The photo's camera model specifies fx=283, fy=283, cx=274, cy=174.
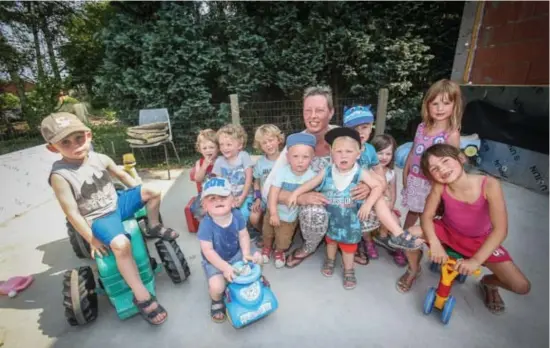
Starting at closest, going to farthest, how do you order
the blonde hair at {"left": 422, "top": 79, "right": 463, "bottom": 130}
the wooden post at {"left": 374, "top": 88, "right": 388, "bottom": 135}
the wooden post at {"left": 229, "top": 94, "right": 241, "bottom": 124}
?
the blonde hair at {"left": 422, "top": 79, "right": 463, "bottom": 130}
the wooden post at {"left": 229, "top": 94, "right": 241, "bottom": 124}
the wooden post at {"left": 374, "top": 88, "right": 388, "bottom": 135}

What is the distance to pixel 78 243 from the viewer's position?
2.51 m

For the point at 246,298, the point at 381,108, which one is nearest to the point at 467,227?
the point at 246,298

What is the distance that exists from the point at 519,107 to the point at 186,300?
5.07m

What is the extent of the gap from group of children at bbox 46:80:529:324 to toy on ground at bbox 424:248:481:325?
0.20 ft

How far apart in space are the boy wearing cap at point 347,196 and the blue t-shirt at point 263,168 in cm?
54

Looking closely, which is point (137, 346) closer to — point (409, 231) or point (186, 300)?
point (186, 300)

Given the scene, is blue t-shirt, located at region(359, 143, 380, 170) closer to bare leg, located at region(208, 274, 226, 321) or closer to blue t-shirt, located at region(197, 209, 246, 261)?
blue t-shirt, located at region(197, 209, 246, 261)

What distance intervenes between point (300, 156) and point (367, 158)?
21.5 inches

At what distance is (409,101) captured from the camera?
6066 millimetres

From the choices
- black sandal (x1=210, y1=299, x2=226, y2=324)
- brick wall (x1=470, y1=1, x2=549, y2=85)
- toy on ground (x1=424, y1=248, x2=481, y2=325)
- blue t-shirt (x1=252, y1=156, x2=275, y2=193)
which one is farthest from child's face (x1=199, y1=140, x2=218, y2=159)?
brick wall (x1=470, y1=1, x2=549, y2=85)

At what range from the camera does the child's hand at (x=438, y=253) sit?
178cm

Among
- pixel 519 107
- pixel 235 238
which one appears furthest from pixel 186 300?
pixel 519 107

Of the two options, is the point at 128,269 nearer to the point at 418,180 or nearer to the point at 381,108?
the point at 418,180

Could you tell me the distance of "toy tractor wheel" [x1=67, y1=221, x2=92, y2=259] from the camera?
2.47m
